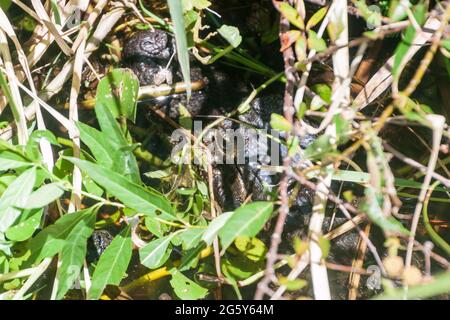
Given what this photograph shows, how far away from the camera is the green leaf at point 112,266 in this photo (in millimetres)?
1280

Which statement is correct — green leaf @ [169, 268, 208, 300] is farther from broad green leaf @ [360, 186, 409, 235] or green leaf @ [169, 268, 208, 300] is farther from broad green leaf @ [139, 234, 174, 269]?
broad green leaf @ [360, 186, 409, 235]

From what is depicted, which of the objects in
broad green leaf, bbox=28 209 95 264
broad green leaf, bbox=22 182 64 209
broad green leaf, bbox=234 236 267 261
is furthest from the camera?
broad green leaf, bbox=234 236 267 261

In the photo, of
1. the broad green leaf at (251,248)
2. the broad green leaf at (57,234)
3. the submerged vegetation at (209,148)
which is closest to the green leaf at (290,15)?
the submerged vegetation at (209,148)

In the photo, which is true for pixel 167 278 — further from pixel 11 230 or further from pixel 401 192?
pixel 401 192

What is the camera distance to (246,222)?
1090 mm

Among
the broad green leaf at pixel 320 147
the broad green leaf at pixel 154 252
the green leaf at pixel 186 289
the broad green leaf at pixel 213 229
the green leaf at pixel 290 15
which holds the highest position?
the green leaf at pixel 290 15

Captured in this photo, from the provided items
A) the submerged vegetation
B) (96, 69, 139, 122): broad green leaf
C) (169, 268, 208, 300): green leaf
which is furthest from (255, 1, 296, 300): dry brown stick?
(96, 69, 139, 122): broad green leaf

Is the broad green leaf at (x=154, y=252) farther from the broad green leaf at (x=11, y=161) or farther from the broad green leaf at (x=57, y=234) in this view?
the broad green leaf at (x=11, y=161)

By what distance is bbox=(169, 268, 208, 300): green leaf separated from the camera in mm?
1484

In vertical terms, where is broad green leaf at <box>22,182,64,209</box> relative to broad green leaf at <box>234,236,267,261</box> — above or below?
above

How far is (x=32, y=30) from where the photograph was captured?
1874 mm

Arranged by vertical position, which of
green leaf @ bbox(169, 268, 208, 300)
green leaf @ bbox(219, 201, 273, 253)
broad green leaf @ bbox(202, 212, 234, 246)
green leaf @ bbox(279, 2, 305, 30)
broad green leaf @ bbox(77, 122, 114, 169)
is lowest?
green leaf @ bbox(169, 268, 208, 300)

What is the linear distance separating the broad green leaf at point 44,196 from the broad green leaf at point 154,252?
0.82ft

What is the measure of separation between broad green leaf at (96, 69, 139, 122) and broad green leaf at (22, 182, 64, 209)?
0.38 metres
